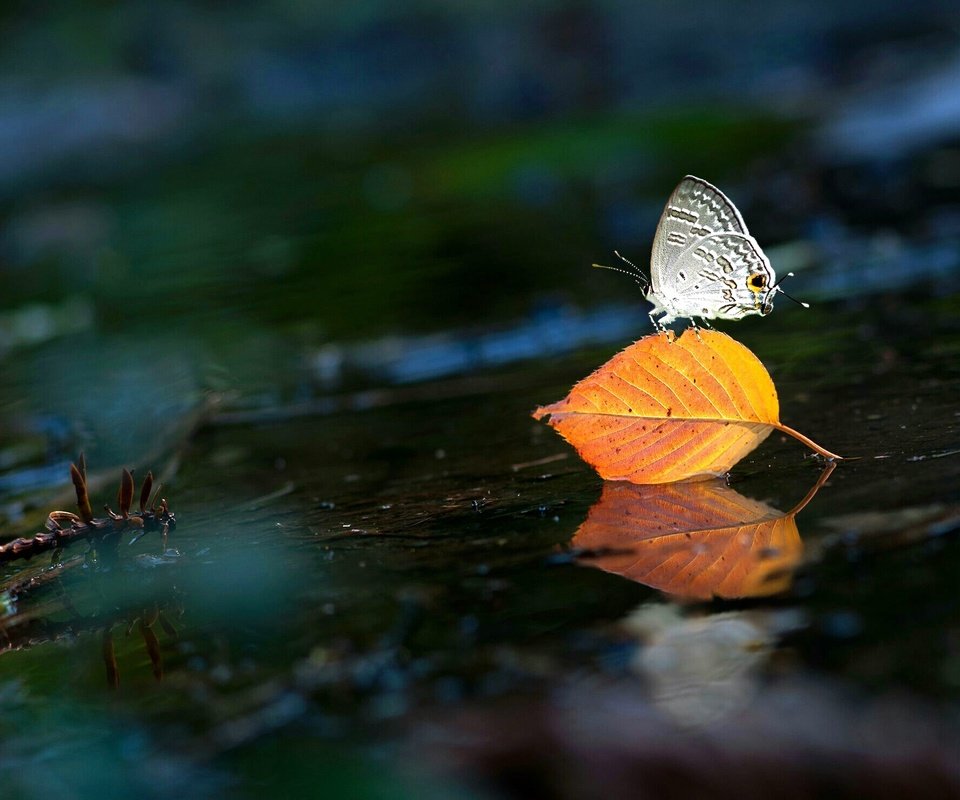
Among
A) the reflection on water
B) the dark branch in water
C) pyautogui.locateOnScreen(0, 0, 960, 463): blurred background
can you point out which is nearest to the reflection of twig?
the reflection on water

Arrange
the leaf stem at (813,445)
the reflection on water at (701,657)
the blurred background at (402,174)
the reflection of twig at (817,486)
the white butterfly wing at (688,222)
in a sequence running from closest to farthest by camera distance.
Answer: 1. the reflection on water at (701,657)
2. the reflection of twig at (817,486)
3. the leaf stem at (813,445)
4. the white butterfly wing at (688,222)
5. the blurred background at (402,174)

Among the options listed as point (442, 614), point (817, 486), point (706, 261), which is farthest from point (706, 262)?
point (442, 614)

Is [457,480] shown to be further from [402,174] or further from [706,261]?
[402,174]

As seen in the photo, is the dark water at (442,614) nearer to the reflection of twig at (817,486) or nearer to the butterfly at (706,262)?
the reflection of twig at (817,486)

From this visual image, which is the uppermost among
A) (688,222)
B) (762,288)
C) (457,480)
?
(688,222)

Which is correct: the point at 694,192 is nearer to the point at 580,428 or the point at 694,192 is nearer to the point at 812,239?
the point at 580,428

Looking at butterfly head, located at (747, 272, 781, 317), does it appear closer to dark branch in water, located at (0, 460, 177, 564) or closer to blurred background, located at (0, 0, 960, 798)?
blurred background, located at (0, 0, 960, 798)

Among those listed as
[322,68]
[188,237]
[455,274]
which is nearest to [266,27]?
[322,68]

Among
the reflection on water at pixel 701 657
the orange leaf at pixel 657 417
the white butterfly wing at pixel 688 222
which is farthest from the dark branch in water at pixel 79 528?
the white butterfly wing at pixel 688 222
